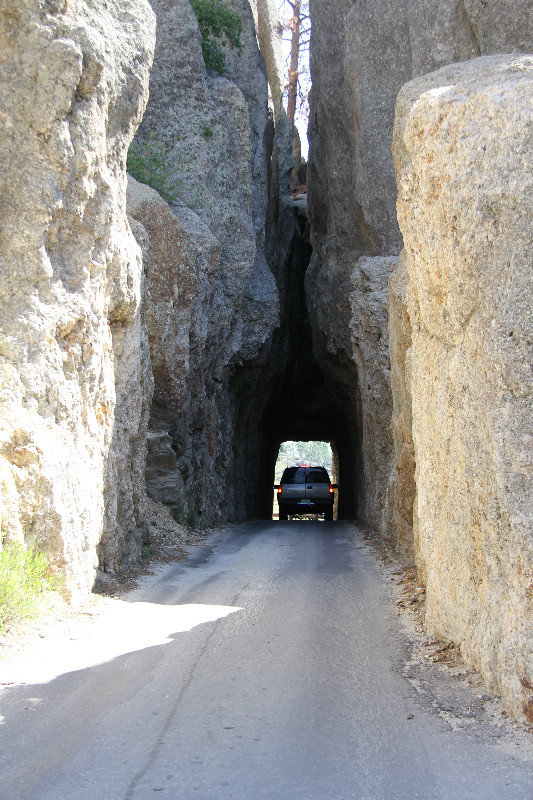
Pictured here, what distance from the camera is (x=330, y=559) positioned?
11.1 meters

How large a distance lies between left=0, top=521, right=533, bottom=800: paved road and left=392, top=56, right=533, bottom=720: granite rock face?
70 cm

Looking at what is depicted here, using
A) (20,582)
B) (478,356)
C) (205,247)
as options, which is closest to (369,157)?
(205,247)

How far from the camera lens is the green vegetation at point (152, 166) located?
14.3 metres

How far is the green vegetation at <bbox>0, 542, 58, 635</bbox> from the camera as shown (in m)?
5.70

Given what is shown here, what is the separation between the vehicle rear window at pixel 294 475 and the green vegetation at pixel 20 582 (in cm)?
1750

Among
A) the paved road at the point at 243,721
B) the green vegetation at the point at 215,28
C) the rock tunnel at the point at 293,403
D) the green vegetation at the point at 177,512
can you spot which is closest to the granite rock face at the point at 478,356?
the paved road at the point at 243,721

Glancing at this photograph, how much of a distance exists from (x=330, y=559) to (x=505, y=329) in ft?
22.8

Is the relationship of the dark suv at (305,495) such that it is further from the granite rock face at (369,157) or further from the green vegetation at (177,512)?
the green vegetation at (177,512)

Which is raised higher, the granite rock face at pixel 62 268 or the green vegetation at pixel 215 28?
the green vegetation at pixel 215 28

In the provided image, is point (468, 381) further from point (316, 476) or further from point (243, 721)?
point (316, 476)

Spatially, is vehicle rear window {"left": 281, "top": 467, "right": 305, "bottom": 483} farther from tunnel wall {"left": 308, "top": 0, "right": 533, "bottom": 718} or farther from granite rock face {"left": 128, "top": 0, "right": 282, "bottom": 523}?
tunnel wall {"left": 308, "top": 0, "right": 533, "bottom": 718}

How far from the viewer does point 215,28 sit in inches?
752

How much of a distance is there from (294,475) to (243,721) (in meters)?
19.7

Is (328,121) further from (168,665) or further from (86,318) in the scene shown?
(168,665)
